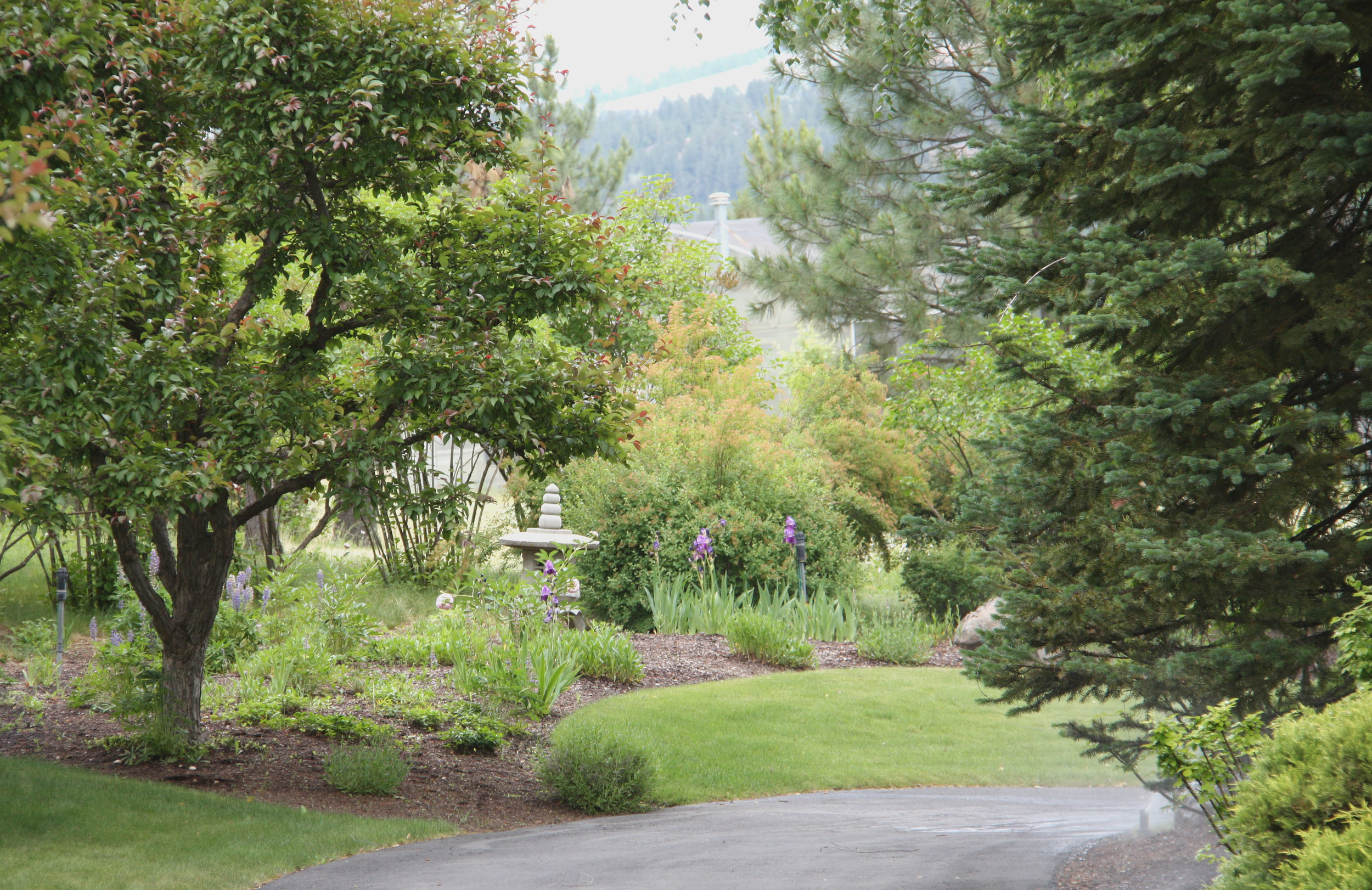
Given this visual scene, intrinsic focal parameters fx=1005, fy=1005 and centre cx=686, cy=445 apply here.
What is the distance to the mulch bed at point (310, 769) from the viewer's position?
18.1ft

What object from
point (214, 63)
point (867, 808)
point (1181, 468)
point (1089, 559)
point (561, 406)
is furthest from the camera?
point (867, 808)

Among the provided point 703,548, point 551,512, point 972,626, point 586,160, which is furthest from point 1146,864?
point 586,160

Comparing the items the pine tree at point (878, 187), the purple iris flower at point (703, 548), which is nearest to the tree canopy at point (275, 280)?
the purple iris flower at point (703, 548)

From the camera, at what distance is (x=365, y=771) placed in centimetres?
568

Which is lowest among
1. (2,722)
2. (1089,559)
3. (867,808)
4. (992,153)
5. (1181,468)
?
(867,808)

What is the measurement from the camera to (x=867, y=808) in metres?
5.92

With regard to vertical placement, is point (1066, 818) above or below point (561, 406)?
below

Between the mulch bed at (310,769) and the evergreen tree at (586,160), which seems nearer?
the mulch bed at (310,769)

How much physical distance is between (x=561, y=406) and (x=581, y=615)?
541cm

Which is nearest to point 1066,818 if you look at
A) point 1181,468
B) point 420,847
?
point 1181,468

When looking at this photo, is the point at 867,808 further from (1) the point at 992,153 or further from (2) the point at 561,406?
(1) the point at 992,153

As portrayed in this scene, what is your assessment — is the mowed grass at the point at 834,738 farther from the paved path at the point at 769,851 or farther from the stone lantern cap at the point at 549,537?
the stone lantern cap at the point at 549,537

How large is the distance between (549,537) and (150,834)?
5667 mm

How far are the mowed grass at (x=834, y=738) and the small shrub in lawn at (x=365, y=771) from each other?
162 cm
